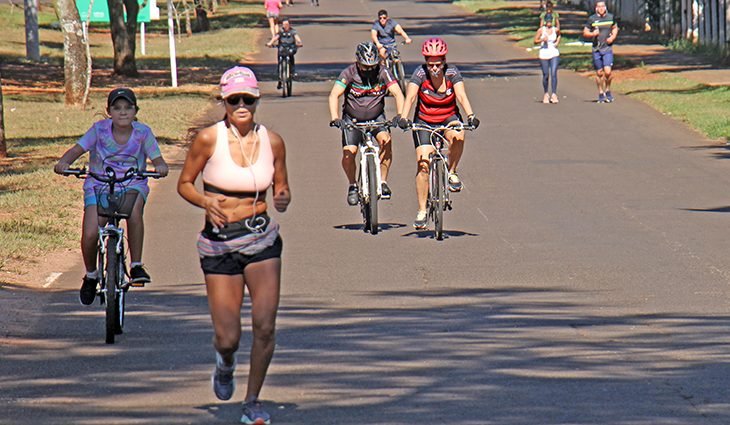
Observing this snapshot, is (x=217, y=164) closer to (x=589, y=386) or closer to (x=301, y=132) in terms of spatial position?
(x=589, y=386)

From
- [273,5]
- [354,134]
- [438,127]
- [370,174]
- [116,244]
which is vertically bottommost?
[370,174]

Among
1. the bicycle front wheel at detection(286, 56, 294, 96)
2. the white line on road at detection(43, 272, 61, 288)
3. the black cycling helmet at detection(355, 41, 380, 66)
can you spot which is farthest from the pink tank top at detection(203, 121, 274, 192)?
the bicycle front wheel at detection(286, 56, 294, 96)

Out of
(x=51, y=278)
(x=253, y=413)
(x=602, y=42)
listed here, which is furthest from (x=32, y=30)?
(x=253, y=413)

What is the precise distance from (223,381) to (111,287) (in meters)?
2.58

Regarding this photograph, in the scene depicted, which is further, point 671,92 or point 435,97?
point 671,92

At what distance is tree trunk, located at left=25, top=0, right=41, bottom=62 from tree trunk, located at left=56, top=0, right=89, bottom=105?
14.2 meters

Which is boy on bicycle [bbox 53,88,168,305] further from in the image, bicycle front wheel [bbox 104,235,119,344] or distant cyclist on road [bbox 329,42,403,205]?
distant cyclist on road [bbox 329,42,403,205]

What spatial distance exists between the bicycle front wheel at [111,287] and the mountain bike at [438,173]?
5.33 m

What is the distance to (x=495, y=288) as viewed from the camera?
12805mm

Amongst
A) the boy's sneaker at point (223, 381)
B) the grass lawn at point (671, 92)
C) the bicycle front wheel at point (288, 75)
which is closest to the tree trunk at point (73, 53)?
the bicycle front wheel at point (288, 75)

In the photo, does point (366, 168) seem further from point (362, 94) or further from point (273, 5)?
point (273, 5)

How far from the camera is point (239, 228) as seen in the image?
783 cm

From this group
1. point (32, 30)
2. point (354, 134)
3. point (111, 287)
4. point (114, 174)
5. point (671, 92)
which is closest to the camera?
point (111, 287)

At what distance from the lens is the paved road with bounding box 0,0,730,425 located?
8.53m
